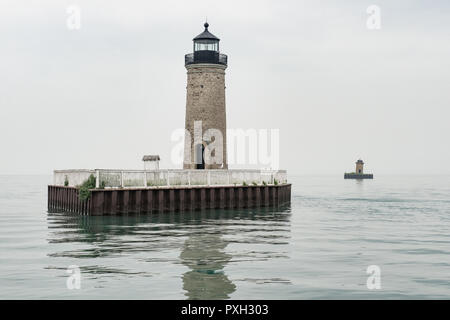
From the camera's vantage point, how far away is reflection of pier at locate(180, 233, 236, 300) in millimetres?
14094

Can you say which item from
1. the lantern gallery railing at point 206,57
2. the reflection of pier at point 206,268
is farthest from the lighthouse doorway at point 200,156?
the reflection of pier at point 206,268

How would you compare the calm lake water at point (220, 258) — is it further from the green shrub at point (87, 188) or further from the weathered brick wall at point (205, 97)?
→ the weathered brick wall at point (205, 97)

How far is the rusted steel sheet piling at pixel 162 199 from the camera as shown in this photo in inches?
1341

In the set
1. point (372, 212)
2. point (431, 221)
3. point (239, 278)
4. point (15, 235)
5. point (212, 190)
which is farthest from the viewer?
point (372, 212)

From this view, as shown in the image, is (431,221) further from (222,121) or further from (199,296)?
(199,296)

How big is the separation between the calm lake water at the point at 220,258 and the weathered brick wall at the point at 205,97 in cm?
1591

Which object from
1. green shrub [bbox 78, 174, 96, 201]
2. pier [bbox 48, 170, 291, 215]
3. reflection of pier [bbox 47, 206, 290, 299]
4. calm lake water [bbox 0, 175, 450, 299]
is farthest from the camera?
pier [bbox 48, 170, 291, 215]

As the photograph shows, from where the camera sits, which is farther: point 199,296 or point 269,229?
point 269,229

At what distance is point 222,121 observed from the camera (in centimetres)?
5003

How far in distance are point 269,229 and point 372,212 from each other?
17.1 metres

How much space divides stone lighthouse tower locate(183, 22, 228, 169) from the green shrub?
54.5 feet

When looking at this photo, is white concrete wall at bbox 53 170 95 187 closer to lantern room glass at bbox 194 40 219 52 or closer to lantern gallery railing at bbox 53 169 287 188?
lantern gallery railing at bbox 53 169 287 188

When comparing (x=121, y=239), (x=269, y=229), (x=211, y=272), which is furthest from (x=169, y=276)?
(x=269, y=229)

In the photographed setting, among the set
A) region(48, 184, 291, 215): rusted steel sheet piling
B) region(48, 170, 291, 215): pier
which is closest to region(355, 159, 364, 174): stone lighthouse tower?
region(48, 170, 291, 215): pier
